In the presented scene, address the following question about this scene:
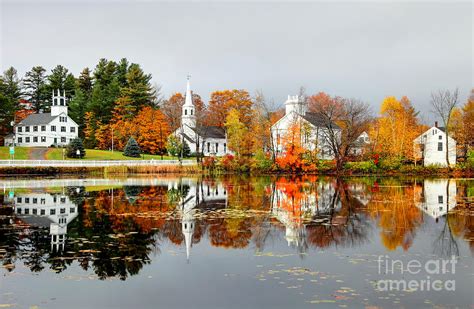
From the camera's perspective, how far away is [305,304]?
26.6 ft

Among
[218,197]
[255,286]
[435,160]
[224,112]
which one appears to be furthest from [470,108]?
[255,286]

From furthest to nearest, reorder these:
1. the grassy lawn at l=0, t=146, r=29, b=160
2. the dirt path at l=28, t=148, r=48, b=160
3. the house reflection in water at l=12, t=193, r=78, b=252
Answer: the dirt path at l=28, t=148, r=48, b=160
the grassy lawn at l=0, t=146, r=29, b=160
the house reflection in water at l=12, t=193, r=78, b=252

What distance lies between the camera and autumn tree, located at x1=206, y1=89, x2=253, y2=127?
285 feet

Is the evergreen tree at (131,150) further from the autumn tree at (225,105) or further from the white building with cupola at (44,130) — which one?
the autumn tree at (225,105)

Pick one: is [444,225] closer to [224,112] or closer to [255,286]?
[255,286]

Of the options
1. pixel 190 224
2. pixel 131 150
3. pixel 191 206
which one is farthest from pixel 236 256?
pixel 131 150

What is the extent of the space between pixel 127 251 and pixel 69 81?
8530 cm

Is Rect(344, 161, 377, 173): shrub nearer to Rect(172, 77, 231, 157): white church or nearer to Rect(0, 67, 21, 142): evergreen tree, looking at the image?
Rect(172, 77, 231, 157): white church

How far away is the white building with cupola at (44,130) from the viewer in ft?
254

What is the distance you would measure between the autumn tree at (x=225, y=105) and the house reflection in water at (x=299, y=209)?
57.6 m

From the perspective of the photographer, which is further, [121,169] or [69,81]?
[69,81]

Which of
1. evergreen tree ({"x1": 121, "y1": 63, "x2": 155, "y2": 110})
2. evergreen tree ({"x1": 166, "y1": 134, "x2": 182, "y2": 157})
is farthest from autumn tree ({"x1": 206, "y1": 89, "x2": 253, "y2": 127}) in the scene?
evergreen tree ({"x1": 166, "y1": 134, "x2": 182, "y2": 157})

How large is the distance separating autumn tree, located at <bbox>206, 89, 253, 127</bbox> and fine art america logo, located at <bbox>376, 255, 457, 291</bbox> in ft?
239

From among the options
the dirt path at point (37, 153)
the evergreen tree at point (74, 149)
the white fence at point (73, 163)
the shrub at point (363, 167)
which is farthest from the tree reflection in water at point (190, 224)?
the dirt path at point (37, 153)
